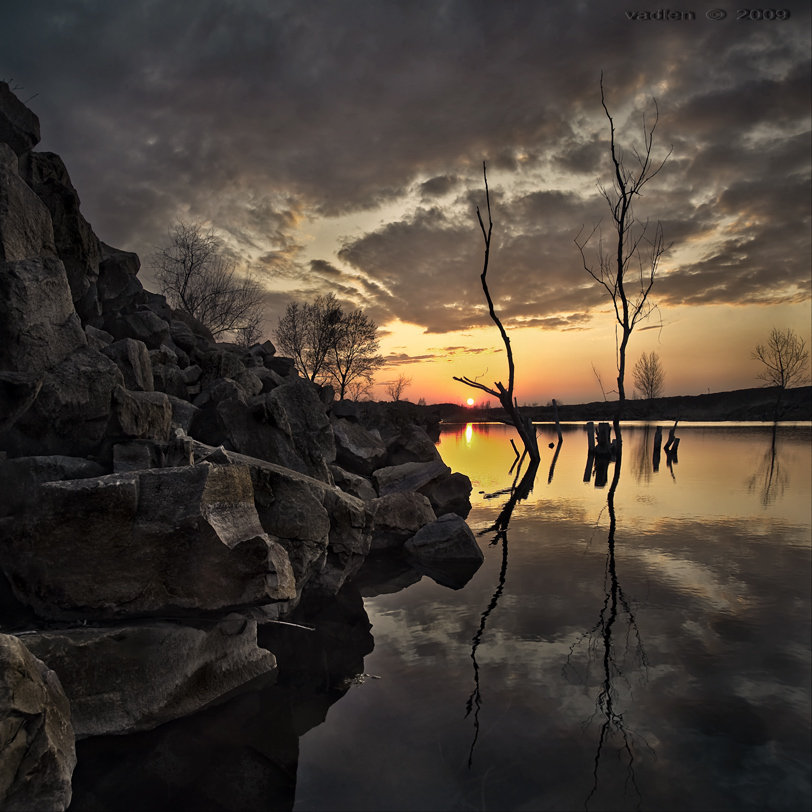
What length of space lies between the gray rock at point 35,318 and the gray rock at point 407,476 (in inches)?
343

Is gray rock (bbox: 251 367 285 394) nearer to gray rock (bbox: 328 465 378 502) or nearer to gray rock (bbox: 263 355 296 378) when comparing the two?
gray rock (bbox: 263 355 296 378)

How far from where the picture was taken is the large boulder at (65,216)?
885cm

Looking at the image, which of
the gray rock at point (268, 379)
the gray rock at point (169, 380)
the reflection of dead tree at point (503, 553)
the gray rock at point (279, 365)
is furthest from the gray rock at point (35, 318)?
the gray rock at point (279, 365)

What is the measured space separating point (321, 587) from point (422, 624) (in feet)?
5.75

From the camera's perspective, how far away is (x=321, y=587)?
7785 mm

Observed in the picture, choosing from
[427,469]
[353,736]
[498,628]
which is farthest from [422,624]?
[427,469]

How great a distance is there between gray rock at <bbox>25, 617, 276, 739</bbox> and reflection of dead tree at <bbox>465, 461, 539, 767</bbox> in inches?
102

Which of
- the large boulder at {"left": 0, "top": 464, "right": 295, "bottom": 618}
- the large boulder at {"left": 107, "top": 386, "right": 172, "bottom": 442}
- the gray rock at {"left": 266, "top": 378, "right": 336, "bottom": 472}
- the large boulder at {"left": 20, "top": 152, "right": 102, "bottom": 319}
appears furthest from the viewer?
the gray rock at {"left": 266, "top": 378, "right": 336, "bottom": 472}

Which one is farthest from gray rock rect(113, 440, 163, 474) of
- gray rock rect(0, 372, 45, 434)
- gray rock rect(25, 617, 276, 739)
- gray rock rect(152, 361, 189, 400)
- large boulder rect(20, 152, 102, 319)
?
large boulder rect(20, 152, 102, 319)

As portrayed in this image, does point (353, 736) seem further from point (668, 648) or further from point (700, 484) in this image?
point (700, 484)

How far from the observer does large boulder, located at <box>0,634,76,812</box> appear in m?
3.10

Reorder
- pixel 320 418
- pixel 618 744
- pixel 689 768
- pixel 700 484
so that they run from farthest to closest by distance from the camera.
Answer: pixel 700 484, pixel 320 418, pixel 618 744, pixel 689 768

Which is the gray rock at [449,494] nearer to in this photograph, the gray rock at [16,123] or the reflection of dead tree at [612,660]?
the reflection of dead tree at [612,660]

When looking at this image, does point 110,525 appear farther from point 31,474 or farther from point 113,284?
point 113,284
